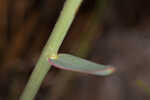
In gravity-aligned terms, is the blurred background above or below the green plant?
below

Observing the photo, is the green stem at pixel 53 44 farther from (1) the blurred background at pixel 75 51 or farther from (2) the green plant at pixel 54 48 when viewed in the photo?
(1) the blurred background at pixel 75 51

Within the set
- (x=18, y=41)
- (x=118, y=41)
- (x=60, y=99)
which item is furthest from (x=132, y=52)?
(x=18, y=41)

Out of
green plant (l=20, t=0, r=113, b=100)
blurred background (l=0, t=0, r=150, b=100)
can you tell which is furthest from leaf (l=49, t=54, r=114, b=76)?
blurred background (l=0, t=0, r=150, b=100)

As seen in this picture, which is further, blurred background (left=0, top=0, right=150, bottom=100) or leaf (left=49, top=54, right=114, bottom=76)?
blurred background (left=0, top=0, right=150, bottom=100)

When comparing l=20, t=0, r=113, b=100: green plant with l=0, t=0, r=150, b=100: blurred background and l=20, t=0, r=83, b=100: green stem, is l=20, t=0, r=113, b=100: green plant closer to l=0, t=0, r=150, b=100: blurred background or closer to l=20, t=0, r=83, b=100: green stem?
l=20, t=0, r=83, b=100: green stem

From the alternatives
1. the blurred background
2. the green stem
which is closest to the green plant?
the green stem

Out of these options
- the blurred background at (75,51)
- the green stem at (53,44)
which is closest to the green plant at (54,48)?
the green stem at (53,44)

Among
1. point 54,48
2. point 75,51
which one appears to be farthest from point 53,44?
point 75,51
